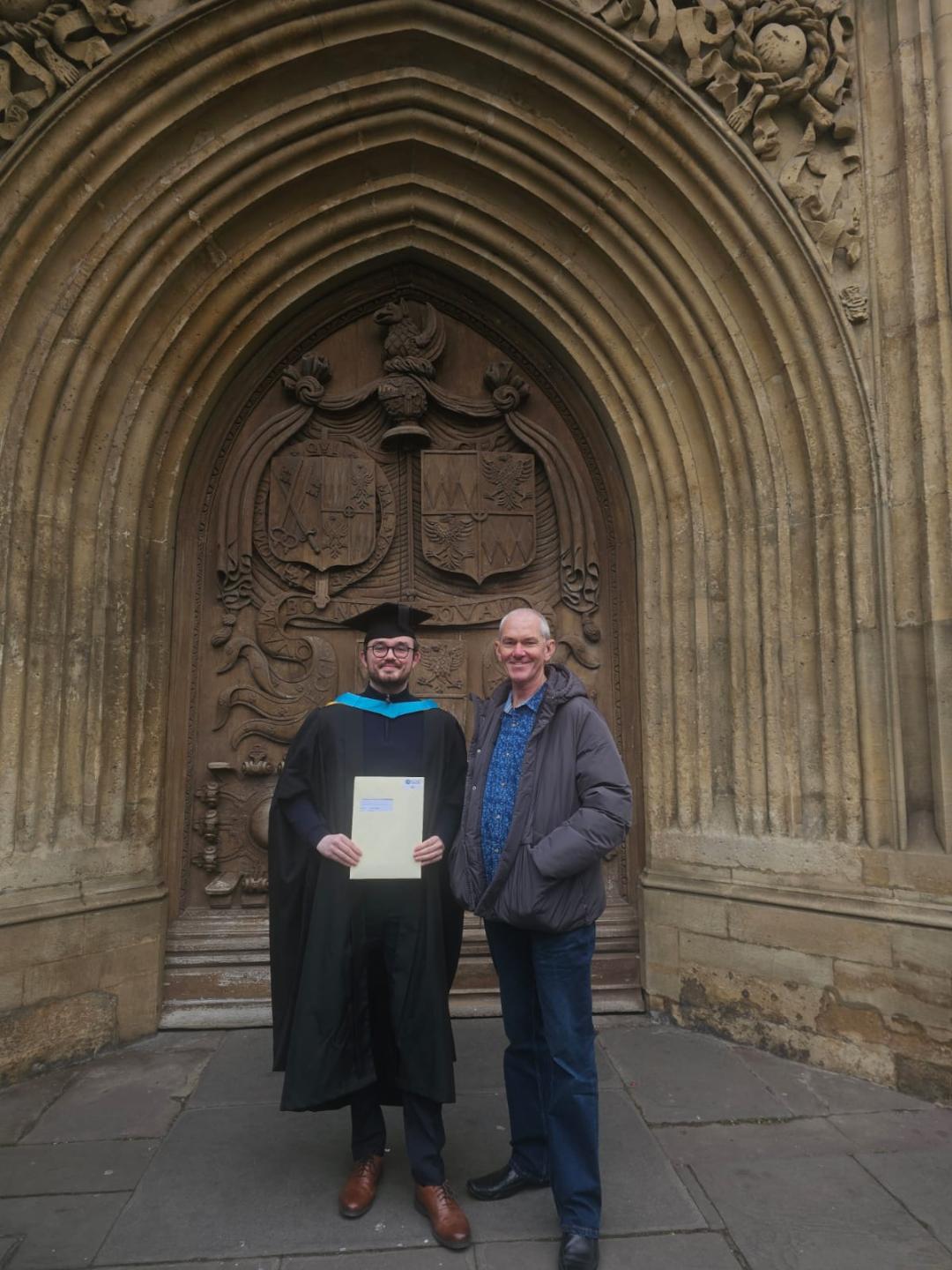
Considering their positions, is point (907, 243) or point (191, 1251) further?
point (907, 243)

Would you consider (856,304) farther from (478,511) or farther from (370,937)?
(370,937)

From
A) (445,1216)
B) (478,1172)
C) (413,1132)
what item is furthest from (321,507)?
(445,1216)

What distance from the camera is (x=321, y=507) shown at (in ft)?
16.2

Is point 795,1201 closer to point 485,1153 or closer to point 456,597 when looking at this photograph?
point 485,1153

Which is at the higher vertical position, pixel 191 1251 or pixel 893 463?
pixel 893 463

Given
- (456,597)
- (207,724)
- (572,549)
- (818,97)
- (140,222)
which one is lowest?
(207,724)

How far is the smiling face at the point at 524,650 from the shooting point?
260cm

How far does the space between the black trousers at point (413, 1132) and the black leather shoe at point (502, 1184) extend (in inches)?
5.9

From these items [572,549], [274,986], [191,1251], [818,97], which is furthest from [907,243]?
[191,1251]

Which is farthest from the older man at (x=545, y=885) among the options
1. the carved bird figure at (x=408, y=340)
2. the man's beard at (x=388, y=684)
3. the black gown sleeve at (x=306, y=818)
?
the carved bird figure at (x=408, y=340)

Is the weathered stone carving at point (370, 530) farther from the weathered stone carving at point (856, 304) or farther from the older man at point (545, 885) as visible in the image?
the older man at point (545, 885)

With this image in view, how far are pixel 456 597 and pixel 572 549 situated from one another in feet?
2.54

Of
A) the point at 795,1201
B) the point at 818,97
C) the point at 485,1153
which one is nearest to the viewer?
the point at 795,1201

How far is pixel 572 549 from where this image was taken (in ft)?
16.4
